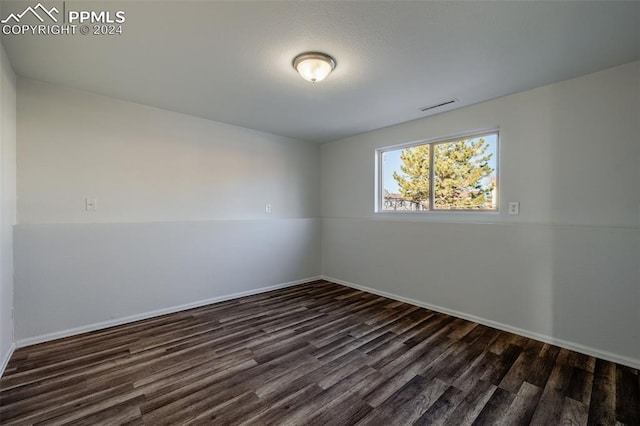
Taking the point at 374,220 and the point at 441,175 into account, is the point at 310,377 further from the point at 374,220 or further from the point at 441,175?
the point at 441,175

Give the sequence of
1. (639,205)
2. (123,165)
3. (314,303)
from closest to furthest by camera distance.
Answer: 1. (639,205)
2. (123,165)
3. (314,303)

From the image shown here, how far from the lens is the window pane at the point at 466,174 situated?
3131 millimetres

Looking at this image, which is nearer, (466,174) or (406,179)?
(466,174)

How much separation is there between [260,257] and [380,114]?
2.60 metres

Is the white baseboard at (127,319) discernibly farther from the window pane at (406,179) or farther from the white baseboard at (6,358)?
the window pane at (406,179)

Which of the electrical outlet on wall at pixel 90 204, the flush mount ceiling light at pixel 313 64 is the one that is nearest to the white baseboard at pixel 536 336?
the flush mount ceiling light at pixel 313 64

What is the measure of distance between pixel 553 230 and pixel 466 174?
1.05 m

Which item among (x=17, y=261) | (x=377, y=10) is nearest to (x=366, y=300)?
(x=377, y=10)

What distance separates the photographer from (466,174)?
3.33 metres

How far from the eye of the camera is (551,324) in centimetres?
259

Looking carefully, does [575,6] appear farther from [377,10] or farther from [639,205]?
[639,205]

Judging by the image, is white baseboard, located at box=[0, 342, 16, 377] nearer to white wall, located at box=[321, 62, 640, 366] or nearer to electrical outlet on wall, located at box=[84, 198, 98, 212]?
electrical outlet on wall, located at box=[84, 198, 98, 212]

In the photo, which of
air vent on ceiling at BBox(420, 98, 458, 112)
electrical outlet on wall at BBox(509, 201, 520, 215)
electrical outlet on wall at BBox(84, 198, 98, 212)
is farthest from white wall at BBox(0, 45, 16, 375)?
electrical outlet on wall at BBox(509, 201, 520, 215)

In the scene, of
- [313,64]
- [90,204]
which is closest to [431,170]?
[313,64]
